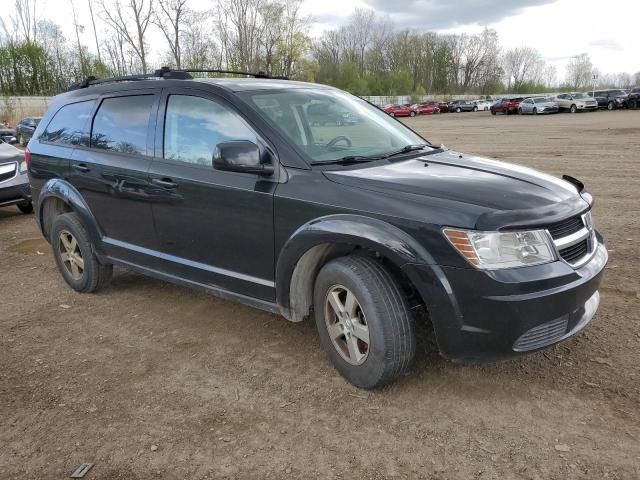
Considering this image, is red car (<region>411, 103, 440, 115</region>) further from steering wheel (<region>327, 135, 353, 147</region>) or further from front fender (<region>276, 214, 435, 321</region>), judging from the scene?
front fender (<region>276, 214, 435, 321</region>)

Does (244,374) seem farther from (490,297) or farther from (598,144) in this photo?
(598,144)

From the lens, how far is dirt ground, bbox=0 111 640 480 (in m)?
2.61

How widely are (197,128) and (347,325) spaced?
172 cm

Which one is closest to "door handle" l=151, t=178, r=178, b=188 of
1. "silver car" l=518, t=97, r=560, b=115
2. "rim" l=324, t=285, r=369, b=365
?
"rim" l=324, t=285, r=369, b=365

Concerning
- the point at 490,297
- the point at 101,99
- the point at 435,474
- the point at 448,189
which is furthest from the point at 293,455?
the point at 101,99

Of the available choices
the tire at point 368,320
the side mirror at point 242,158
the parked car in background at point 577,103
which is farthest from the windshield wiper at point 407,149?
the parked car in background at point 577,103

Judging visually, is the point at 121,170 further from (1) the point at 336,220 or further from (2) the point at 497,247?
(2) the point at 497,247

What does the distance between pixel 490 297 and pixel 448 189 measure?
0.61 meters

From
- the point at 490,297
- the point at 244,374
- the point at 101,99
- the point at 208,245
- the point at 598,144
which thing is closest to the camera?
the point at 490,297

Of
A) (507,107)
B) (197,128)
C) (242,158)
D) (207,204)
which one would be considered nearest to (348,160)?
(242,158)

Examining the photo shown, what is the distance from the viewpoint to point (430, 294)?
9.14 ft

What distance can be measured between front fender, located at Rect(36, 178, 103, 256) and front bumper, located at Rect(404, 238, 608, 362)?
298 cm

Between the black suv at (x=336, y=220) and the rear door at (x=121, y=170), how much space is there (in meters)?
0.01

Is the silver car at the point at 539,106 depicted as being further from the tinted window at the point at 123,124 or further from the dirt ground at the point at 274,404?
the tinted window at the point at 123,124
